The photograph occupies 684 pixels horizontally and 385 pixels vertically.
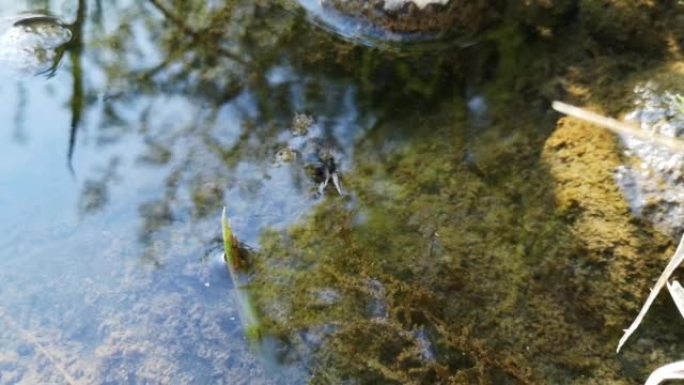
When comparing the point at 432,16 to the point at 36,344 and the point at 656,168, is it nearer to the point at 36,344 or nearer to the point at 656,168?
the point at 656,168

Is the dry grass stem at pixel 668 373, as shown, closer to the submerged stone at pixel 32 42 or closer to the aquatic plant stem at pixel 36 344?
the aquatic plant stem at pixel 36 344

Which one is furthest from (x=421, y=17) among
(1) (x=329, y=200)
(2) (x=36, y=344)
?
(2) (x=36, y=344)

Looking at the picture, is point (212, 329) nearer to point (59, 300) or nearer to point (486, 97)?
point (59, 300)

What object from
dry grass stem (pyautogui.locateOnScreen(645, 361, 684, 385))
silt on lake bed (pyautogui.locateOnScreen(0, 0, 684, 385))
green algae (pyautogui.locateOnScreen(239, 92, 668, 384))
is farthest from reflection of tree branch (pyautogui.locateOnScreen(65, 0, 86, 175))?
dry grass stem (pyautogui.locateOnScreen(645, 361, 684, 385))

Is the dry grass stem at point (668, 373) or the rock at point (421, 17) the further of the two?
the rock at point (421, 17)

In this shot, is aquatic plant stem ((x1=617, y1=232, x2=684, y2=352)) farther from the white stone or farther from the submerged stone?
the submerged stone

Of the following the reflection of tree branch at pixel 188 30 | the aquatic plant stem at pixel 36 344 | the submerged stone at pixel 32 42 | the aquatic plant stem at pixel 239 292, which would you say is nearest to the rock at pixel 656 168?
the aquatic plant stem at pixel 239 292
